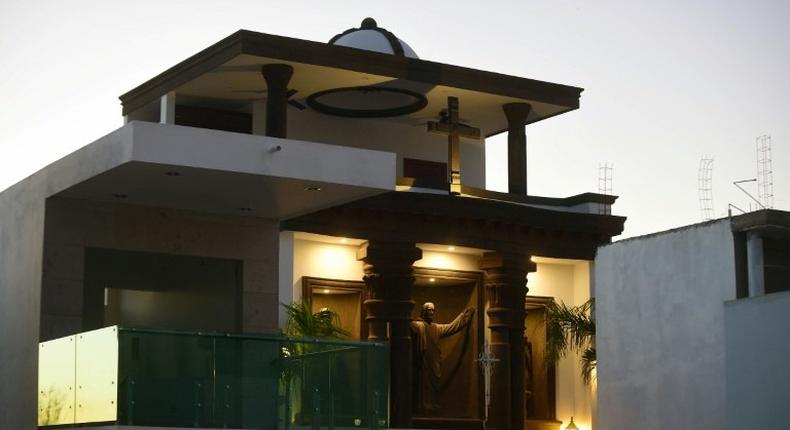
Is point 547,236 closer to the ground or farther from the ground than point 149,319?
farther from the ground

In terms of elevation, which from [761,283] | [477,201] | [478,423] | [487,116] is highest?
[487,116]

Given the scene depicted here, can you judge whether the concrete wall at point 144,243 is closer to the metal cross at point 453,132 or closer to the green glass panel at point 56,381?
the green glass panel at point 56,381

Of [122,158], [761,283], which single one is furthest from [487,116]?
[122,158]

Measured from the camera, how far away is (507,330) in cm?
3338

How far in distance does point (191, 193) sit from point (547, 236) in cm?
1376

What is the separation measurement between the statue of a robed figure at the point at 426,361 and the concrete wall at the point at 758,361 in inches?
421

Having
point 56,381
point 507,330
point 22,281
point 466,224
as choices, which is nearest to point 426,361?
point 507,330

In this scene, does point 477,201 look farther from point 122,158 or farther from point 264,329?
point 122,158

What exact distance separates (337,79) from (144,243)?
10200 millimetres

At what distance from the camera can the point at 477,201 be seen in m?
32.9

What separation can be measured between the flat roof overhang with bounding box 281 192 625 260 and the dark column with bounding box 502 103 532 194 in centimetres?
106

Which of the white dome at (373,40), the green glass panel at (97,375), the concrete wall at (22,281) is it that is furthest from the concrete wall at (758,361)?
the white dome at (373,40)

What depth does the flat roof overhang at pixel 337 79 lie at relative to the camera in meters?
30.8

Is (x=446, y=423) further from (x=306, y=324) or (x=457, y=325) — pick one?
(x=306, y=324)
